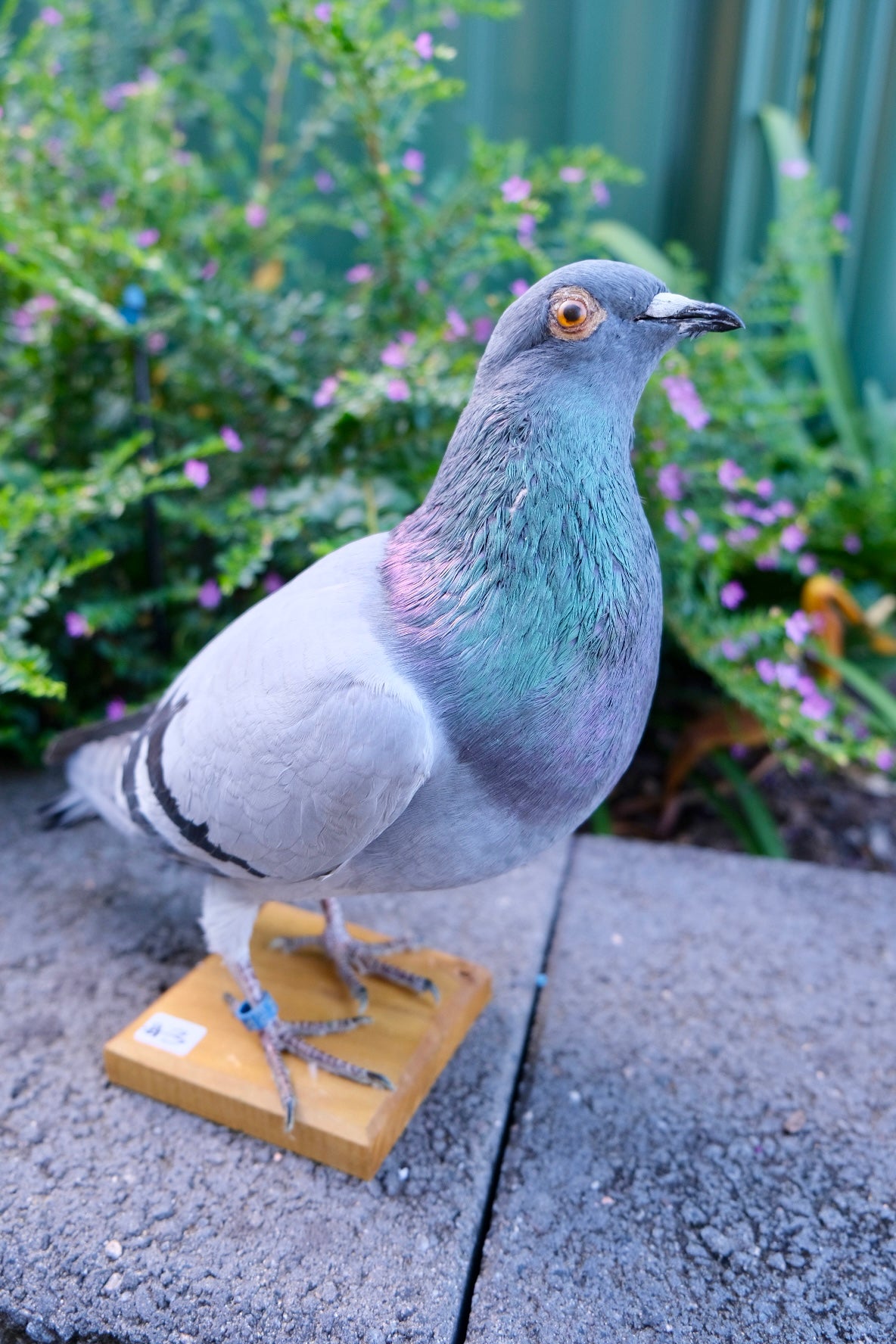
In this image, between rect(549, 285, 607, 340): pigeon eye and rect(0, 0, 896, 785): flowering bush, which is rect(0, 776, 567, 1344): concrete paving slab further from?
rect(549, 285, 607, 340): pigeon eye

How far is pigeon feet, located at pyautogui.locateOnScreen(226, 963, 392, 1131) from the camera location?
1.36 meters

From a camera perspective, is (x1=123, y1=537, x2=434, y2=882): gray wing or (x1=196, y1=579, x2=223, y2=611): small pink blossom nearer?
(x1=123, y1=537, x2=434, y2=882): gray wing

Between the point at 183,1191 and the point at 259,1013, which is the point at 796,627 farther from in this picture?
the point at 183,1191

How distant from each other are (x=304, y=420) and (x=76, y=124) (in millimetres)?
853

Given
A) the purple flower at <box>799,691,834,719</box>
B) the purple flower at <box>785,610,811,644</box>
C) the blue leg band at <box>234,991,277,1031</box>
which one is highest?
the purple flower at <box>785,610,811,644</box>

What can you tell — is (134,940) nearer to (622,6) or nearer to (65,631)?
(65,631)

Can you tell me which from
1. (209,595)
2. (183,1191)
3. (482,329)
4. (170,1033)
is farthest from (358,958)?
(482,329)

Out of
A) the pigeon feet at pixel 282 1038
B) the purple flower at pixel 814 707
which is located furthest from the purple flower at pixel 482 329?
the pigeon feet at pixel 282 1038

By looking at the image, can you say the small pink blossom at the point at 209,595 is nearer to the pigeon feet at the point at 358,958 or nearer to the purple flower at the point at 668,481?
the pigeon feet at the point at 358,958

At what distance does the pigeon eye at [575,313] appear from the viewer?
40.4 inches

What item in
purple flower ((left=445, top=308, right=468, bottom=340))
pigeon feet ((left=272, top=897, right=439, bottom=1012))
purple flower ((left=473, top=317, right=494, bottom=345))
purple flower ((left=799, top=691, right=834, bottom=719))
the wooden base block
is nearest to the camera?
the wooden base block

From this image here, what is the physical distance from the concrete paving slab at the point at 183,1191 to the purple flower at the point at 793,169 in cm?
203

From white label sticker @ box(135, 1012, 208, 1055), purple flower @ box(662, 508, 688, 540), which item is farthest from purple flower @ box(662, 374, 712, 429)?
white label sticker @ box(135, 1012, 208, 1055)

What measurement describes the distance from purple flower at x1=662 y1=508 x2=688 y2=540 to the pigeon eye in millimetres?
994
